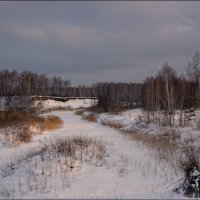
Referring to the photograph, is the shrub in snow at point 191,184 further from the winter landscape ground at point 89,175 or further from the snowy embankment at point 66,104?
the snowy embankment at point 66,104

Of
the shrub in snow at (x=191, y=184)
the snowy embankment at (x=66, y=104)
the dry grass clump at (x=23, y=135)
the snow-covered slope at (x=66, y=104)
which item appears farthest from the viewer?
the snow-covered slope at (x=66, y=104)

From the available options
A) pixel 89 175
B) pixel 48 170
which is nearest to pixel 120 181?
pixel 89 175

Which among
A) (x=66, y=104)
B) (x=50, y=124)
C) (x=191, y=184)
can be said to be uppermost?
(x=66, y=104)

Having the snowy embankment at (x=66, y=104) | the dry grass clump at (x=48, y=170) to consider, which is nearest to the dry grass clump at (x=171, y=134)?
the dry grass clump at (x=48, y=170)

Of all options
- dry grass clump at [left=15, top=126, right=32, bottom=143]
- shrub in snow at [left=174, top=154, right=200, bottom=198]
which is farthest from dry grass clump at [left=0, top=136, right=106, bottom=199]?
dry grass clump at [left=15, top=126, right=32, bottom=143]

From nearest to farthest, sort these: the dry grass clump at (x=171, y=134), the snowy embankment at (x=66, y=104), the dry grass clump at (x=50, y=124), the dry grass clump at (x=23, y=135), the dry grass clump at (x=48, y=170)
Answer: the dry grass clump at (x=48, y=170) → the dry grass clump at (x=171, y=134) → the dry grass clump at (x=23, y=135) → the dry grass clump at (x=50, y=124) → the snowy embankment at (x=66, y=104)

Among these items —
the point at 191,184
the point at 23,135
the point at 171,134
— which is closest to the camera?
the point at 191,184

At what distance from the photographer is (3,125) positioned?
68.3ft

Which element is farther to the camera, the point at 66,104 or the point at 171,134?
the point at 66,104

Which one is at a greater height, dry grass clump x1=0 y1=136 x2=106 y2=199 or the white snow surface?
dry grass clump x1=0 y1=136 x2=106 y2=199

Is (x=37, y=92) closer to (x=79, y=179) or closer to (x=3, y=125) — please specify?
(x=3, y=125)

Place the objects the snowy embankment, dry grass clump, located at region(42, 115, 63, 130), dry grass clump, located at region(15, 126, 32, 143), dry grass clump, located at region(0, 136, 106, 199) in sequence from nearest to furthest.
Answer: dry grass clump, located at region(0, 136, 106, 199)
dry grass clump, located at region(15, 126, 32, 143)
dry grass clump, located at region(42, 115, 63, 130)
the snowy embankment

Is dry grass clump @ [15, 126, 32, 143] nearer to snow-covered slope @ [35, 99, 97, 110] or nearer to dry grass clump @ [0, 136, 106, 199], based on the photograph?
dry grass clump @ [0, 136, 106, 199]

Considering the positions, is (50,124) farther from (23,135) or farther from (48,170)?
(48,170)
